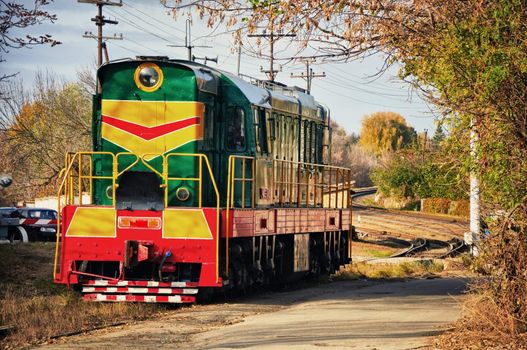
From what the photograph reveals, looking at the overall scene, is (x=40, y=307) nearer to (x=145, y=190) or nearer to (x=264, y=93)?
(x=145, y=190)

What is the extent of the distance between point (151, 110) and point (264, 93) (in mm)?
2935

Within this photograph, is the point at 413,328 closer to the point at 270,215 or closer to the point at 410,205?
the point at 270,215

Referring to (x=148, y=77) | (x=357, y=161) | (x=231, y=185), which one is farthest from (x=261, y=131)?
(x=357, y=161)

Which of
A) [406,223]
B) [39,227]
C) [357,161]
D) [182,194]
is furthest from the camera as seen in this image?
[357,161]

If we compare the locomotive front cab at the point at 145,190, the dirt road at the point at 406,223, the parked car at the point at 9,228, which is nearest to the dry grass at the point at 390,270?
the locomotive front cab at the point at 145,190

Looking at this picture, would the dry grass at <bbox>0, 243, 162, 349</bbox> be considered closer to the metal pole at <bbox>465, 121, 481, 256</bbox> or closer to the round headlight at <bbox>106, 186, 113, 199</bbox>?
the round headlight at <bbox>106, 186, 113, 199</bbox>

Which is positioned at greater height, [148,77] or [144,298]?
[148,77]

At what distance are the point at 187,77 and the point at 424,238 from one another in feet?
91.1

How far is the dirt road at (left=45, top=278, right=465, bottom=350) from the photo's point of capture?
38.2 feet

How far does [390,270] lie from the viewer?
26094 millimetres

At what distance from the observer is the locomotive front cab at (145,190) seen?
15.9 m

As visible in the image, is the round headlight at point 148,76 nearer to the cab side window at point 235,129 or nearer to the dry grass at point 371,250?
the cab side window at point 235,129

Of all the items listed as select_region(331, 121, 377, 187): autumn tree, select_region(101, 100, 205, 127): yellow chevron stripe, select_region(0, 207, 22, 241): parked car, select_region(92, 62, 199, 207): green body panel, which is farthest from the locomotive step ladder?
select_region(331, 121, 377, 187): autumn tree

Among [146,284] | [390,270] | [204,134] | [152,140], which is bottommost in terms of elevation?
[390,270]
